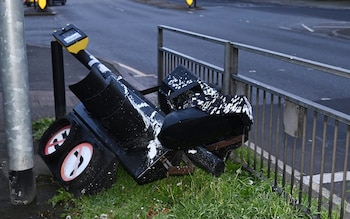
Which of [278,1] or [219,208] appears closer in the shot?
[219,208]

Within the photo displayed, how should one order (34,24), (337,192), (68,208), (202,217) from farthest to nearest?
(34,24) → (337,192) → (68,208) → (202,217)

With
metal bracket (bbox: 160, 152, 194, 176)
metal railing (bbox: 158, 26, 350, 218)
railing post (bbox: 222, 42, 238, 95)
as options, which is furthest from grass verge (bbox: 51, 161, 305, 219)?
railing post (bbox: 222, 42, 238, 95)

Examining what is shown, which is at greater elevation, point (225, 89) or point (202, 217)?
point (225, 89)

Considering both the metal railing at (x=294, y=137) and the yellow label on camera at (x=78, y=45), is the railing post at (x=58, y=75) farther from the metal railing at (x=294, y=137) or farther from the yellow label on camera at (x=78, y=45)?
the yellow label on camera at (x=78, y=45)

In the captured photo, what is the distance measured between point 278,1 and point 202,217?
127ft

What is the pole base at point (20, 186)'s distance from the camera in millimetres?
4359

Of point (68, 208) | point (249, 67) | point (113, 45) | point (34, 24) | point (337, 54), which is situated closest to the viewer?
point (68, 208)

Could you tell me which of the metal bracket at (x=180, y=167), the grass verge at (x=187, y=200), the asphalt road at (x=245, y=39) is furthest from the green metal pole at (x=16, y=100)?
the asphalt road at (x=245, y=39)

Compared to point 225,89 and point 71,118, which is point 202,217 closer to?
point 225,89

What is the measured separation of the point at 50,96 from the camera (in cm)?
845

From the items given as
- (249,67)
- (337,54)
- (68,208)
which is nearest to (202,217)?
(68,208)

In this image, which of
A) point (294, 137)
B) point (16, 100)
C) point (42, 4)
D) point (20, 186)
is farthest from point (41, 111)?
point (42, 4)

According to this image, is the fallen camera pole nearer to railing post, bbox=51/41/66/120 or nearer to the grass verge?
the grass verge

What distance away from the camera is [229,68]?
482 centimetres
